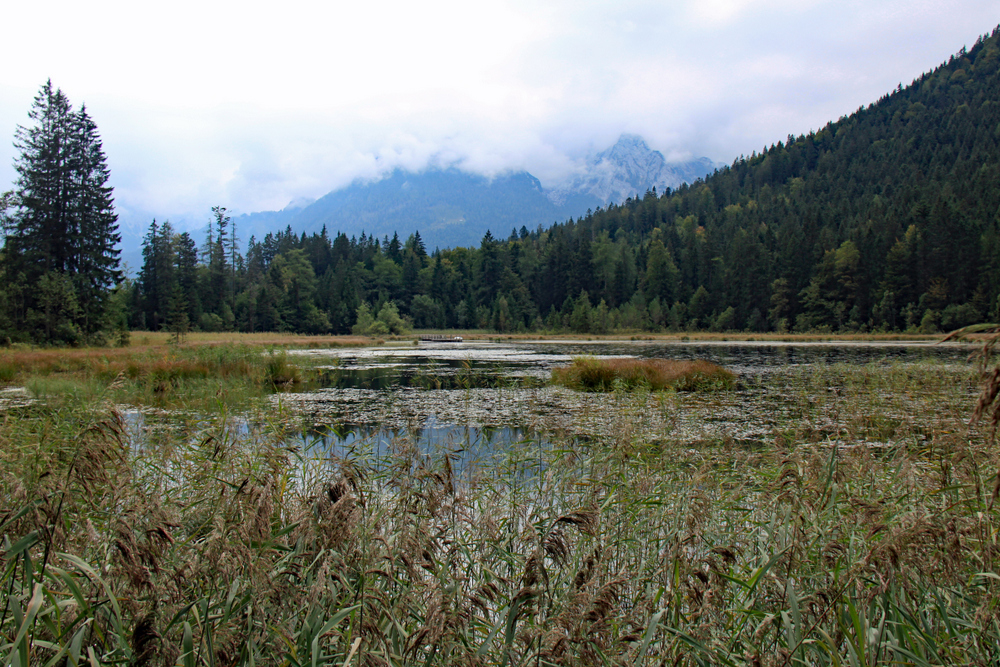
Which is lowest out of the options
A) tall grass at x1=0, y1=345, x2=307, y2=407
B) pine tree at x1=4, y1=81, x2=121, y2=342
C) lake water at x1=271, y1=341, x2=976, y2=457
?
lake water at x1=271, y1=341, x2=976, y2=457

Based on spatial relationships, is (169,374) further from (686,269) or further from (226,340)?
(686,269)

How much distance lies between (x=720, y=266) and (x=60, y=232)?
98780 millimetres

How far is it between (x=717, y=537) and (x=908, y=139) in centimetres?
19240

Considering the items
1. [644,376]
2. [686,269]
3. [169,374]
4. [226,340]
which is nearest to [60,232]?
[226,340]

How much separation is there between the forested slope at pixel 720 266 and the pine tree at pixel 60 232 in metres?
19.5

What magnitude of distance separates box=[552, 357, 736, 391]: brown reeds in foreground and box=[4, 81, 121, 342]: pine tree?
34.1 m

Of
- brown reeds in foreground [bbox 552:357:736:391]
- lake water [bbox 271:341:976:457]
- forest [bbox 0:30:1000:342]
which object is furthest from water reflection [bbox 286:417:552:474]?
forest [bbox 0:30:1000:342]

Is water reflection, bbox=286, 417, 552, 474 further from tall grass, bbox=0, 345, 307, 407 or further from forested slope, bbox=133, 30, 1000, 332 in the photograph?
forested slope, bbox=133, 30, 1000, 332

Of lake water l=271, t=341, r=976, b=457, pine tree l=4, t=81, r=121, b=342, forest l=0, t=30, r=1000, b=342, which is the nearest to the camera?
lake water l=271, t=341, r=976, b=457

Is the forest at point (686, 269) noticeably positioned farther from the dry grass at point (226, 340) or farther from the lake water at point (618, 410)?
the lake water at point (618, 410)

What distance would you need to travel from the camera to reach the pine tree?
34375 mm

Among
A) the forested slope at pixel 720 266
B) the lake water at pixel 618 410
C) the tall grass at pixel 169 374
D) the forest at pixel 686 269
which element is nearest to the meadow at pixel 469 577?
the lake water at pixel 618 410

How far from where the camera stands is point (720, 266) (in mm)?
102562

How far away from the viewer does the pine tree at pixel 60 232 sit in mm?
34375
